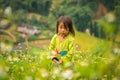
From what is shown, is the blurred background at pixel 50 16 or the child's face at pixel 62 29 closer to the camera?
the child's face at pixel 62 29

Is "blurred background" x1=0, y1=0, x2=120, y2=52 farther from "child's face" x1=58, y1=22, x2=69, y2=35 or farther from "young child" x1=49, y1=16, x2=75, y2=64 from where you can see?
"child's face" x1=58, y1=22, x2=69, y2=35

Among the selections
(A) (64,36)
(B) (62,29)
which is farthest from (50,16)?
(B) (62,29)

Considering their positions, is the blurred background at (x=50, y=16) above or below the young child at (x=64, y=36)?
above

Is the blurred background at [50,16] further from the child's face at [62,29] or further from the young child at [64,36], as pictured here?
the child's face at [62,29]

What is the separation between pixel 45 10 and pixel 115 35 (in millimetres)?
48498

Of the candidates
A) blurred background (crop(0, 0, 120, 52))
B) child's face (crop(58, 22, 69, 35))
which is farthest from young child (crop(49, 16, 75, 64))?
blurred background (crop(0, 0, 120, 52))

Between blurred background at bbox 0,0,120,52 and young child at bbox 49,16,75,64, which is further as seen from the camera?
blurred background at bbox 0,0,120,52

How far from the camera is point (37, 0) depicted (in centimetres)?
5003

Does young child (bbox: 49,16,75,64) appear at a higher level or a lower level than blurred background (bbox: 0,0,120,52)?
lower

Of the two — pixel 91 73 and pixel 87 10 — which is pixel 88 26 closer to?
pixel 87 10

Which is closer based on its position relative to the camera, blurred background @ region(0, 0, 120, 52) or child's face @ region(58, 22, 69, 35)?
child's face @ region(58, 22, 69, 35)

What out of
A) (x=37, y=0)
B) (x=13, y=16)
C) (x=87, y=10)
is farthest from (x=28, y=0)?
(x=13, y=16)

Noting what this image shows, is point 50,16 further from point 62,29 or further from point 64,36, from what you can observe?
point 62,29

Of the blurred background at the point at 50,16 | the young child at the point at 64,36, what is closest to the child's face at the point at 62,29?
the young child at the point at 64,36
